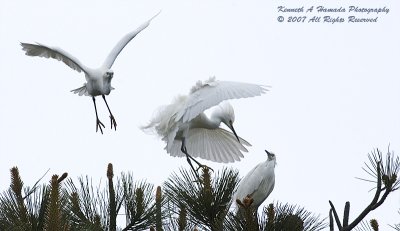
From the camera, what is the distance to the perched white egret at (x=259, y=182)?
6.38 metres

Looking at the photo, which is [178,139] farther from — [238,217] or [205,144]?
[238,217]

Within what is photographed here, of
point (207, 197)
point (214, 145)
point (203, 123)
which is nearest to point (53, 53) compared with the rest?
point (203, 123)

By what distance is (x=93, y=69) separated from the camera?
6312 mm

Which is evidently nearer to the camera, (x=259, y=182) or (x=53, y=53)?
(x=259, y=182)

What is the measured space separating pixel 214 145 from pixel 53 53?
5.66 feet

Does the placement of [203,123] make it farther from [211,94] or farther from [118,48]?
[118,48]

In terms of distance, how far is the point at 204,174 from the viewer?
3754 millimetres

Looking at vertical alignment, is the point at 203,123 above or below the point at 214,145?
above

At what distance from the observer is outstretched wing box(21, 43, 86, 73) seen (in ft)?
20.8

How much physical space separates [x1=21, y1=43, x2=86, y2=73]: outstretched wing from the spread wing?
1.22 meters

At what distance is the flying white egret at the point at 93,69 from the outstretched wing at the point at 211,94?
67cm

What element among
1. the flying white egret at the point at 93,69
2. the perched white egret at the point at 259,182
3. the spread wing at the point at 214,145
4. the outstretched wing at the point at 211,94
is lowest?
the perched white egret at the point at 259,182

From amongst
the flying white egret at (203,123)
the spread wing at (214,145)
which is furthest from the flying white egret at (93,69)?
the spread wing at (214,145)

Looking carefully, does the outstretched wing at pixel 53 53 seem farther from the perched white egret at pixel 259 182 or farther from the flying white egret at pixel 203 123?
the perched white egret at pixel 259 182
